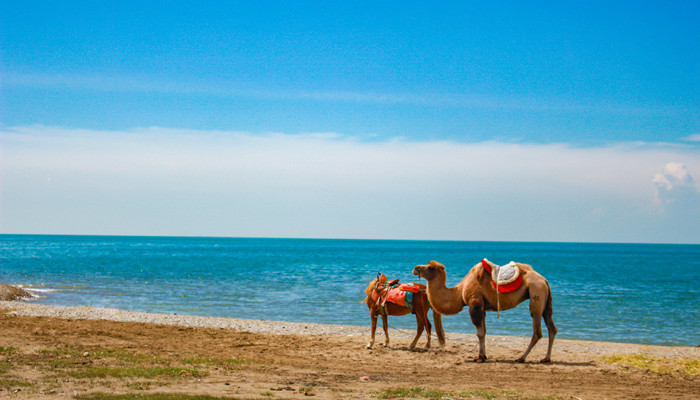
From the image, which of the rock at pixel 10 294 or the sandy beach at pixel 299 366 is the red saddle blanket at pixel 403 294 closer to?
the sandy beach at pixel 299 366

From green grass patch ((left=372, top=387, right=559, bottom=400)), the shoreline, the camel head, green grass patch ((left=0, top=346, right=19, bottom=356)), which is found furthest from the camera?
the shoreline

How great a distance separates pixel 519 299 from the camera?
12.9 meters

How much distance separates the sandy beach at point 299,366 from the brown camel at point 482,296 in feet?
3.12

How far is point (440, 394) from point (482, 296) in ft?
13.4

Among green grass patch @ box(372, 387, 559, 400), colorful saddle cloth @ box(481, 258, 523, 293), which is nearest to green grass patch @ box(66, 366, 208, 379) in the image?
green grass patch @ box(372, 387, 559, 400)

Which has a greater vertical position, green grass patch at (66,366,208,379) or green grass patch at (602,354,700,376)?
green grass patch at (66,366,208,379)

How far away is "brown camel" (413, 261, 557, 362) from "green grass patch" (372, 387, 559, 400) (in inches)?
131

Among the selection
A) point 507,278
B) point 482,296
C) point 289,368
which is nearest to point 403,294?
point 482,296

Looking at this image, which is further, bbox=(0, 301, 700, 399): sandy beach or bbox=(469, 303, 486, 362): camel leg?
bbox=(469, 303, 486, 362): camel leg

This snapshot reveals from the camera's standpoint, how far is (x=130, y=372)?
10.4 meters

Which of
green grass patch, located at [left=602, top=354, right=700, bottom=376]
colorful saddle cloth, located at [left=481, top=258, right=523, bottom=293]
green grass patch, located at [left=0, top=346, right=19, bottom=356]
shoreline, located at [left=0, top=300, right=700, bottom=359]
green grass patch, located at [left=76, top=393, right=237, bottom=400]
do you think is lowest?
shoreline, located at [left=0, top=300, right=700, bottom=359]

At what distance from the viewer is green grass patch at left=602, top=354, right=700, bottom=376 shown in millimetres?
12205

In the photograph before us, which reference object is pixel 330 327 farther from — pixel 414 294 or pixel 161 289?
pixel 161 289

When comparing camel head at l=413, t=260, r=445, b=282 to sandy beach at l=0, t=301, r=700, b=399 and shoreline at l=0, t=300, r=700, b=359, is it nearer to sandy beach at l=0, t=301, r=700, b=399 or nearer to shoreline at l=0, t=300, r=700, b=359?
sandy beach at l=0, t=301, r=700, b=399
